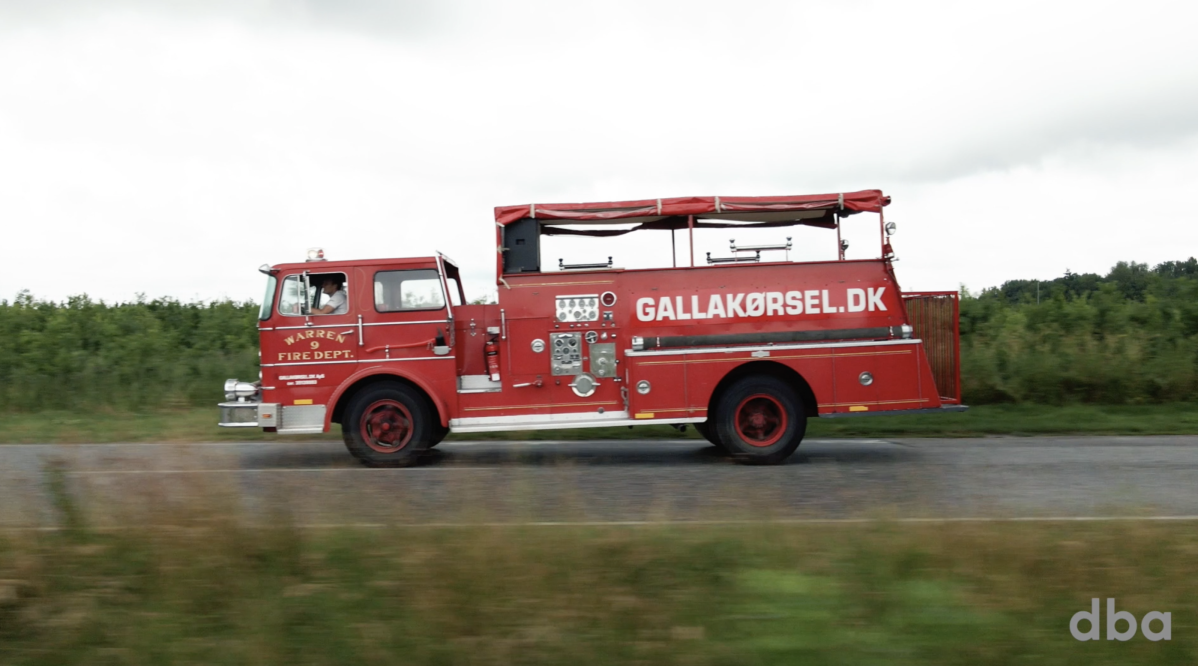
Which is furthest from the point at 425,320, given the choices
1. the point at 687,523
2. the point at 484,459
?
the point at 687,523

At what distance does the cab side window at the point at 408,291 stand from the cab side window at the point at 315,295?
420 mm

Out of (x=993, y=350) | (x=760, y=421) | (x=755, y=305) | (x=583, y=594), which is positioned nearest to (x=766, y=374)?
(x=760, y=421)

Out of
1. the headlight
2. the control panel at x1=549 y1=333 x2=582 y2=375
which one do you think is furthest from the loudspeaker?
the headlight

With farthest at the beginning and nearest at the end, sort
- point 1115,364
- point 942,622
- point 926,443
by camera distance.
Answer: point 1115,364
point 926,443
point 942,622

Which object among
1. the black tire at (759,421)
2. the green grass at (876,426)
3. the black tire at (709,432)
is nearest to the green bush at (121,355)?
the green grass at (876,426)

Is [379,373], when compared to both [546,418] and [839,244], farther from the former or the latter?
[839,244]

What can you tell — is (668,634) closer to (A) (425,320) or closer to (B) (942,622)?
(B) (942,622)

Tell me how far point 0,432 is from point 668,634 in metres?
14.6

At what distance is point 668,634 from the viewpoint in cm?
413

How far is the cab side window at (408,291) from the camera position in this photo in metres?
11.4

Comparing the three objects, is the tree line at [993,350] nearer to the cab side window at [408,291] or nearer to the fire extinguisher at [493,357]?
the cab side window at [408,291]

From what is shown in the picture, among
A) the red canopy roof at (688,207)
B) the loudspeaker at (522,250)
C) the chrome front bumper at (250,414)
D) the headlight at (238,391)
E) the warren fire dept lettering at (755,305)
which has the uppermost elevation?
the red canopy roof at (688,207)

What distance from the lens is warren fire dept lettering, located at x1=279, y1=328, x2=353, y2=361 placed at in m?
11.3

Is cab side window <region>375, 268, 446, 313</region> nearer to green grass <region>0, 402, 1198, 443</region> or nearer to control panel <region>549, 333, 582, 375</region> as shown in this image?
control panel <region>549, 333, 582, 375</region>
